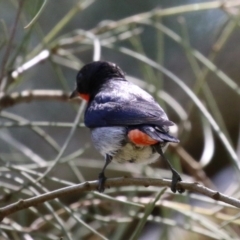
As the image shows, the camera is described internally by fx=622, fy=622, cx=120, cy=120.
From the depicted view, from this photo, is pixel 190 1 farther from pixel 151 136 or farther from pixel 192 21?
pixel 151 136

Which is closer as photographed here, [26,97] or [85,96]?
[26,97]

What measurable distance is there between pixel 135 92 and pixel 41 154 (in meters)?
1.60

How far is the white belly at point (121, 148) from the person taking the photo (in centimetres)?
174

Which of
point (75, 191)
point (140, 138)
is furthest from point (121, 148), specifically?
point (75, 191)

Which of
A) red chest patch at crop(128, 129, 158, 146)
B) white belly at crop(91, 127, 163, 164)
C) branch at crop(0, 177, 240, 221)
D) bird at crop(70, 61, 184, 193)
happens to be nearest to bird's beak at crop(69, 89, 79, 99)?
bird at crop(70, 61, 184, 193)

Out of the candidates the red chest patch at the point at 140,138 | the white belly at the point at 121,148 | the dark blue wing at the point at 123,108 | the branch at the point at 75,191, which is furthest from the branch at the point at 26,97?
the branch at the point at 75,191

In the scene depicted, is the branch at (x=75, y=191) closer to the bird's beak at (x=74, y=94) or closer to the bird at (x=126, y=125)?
the bird at (x=126, y=125)

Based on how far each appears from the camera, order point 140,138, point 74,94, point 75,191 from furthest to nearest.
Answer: point 74,94 < point 140,138 < point 75,191

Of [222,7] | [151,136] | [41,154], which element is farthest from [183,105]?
[151,136]

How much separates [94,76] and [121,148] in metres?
0.53

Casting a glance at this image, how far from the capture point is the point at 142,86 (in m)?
2.33

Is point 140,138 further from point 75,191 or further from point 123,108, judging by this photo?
point 75,191

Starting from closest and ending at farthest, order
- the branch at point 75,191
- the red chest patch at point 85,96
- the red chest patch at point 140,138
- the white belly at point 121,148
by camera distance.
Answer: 1. the branch at point 75,191
2. the red chest patch at point 140,138
3. the white belly at point 121,148
4. the red chest patch at point 85,96

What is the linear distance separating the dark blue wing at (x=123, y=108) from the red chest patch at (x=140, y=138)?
4cm
